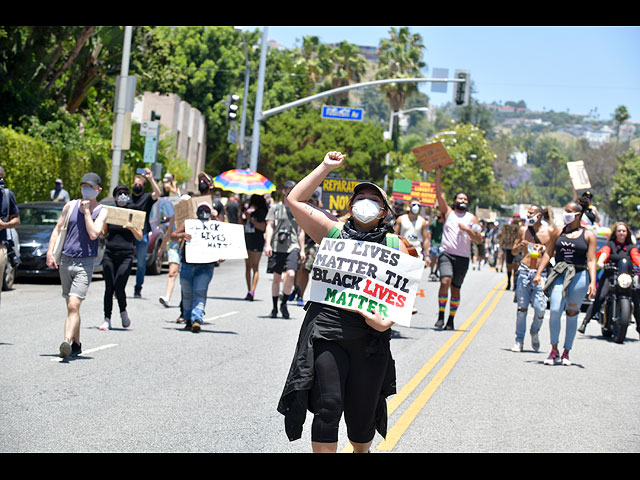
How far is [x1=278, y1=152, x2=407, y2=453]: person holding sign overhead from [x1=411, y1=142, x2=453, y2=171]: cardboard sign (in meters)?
8.96

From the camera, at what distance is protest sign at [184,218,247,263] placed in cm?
1291

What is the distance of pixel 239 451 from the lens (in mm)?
6766

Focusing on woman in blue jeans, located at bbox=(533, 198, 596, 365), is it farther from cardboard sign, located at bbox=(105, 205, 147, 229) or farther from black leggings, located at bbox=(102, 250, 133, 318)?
black leggings, located at bbox=(102, 250, 133, 318)

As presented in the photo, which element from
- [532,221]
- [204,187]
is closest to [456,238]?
[532,221]

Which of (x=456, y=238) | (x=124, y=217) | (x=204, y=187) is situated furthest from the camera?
(x=456, y=238)

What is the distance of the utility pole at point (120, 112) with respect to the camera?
84.7 ft

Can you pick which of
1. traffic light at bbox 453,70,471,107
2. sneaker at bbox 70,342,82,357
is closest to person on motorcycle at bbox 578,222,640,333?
sneaker at bbox 70,342,82,357

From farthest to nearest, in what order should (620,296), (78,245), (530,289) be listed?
(620,296) < (530,289) < (78,245)

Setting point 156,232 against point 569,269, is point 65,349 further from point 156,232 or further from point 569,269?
point 156,232

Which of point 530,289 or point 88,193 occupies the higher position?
point 88,193

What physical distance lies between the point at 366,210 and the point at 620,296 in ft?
37.8

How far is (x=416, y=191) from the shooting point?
4450cm

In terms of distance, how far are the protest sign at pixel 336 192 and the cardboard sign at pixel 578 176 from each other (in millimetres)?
6113

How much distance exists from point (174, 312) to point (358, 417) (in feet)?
32.6
